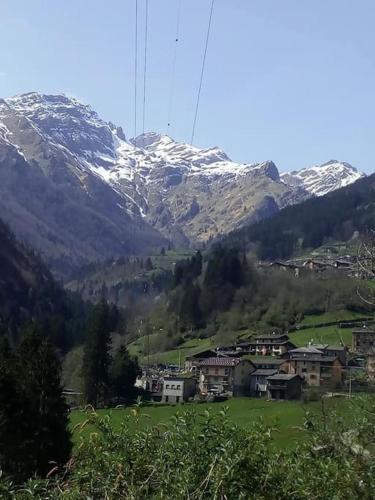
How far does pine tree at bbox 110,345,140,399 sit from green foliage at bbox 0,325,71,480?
5087 cm

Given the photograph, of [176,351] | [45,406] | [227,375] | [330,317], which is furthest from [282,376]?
[45,406]

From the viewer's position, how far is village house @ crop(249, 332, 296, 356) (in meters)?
109

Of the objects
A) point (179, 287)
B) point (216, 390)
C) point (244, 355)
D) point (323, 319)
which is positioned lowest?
point (216, 390)

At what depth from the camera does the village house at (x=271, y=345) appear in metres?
109

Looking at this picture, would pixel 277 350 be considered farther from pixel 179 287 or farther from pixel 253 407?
pixel 179 287

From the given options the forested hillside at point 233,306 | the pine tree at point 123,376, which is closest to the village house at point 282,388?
the pine tree at point 123,376

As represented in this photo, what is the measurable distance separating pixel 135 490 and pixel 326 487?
2.30m

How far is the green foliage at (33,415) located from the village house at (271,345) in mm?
72730

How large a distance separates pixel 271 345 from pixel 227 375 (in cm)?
1469

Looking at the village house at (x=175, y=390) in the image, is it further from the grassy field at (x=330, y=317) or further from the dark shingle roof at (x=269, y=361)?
the grassy field at (x=330, y=317)

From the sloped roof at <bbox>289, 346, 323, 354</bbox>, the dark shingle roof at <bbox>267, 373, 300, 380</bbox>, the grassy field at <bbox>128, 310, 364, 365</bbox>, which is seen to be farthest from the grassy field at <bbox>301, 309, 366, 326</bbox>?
the dark shingle roof at <bbox>267, 373, 300, 380</bbox>

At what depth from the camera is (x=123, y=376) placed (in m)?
89.9

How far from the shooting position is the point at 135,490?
25.4 feet

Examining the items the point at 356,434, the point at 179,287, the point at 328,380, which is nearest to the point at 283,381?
the point at 328,380
